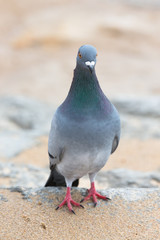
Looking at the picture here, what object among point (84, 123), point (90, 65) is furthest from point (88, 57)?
point (84, 123)

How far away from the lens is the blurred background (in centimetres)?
645

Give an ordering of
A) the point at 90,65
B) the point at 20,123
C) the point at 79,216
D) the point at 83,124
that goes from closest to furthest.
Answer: the point at 90,65
the point at 83,124
the point at 79,216
the point at 20,123

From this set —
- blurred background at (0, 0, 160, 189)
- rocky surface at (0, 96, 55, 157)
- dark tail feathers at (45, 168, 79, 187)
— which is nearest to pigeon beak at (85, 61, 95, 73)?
dark tail feathers at (45, 168, 79, 187)

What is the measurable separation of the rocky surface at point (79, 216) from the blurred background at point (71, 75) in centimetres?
136

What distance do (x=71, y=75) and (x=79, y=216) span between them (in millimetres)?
9295

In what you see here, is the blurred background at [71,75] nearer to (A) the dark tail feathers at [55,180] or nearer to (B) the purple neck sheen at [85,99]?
(A) the dark tail feathers at [55,180]

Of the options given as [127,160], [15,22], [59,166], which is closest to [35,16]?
[15,22]

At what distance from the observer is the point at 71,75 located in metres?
12.8

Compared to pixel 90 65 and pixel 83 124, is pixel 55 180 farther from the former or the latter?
pixel 90 65

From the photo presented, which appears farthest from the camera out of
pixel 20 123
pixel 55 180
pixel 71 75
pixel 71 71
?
pixel 71 71

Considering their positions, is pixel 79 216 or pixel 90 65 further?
pixel 79 216

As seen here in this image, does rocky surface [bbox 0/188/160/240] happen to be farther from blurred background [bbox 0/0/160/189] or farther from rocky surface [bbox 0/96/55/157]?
rocky surface [bbox 0/96/55/157]

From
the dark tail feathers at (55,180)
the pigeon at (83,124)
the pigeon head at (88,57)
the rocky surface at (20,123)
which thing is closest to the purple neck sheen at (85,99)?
the pigeon at (83,124)

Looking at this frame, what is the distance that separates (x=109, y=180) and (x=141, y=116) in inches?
102
